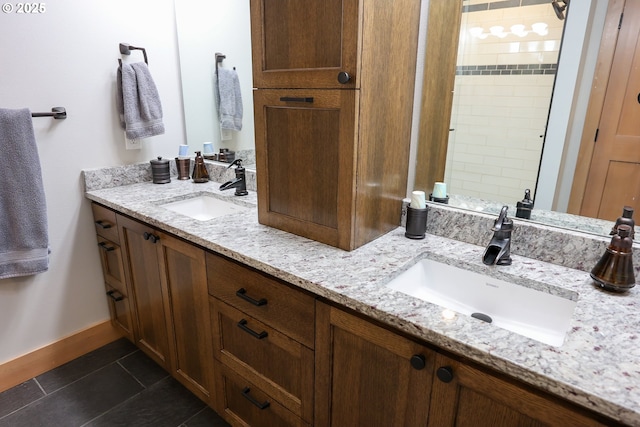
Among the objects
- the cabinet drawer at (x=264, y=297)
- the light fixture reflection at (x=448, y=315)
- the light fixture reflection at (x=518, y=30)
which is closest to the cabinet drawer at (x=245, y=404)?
the cabinet drawer at (x=264, y=297)

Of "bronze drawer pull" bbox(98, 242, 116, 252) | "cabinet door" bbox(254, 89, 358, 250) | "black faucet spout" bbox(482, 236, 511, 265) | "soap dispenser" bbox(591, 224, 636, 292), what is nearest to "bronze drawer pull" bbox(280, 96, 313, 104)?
"cabinet door" bbox(254, 89, 358, 250)

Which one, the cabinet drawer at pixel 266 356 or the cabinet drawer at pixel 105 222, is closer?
the cabinet drawer at pixel 266 356

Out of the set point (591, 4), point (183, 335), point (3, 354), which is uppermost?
point (591, 4)

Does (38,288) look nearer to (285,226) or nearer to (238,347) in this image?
(238,347)

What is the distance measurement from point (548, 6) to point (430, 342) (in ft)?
3.49

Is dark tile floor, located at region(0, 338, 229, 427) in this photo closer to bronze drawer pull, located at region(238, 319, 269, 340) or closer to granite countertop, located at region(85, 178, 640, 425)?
bronze drawer pull, located at region(238, 319, 269, 340)

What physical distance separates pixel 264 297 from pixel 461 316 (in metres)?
0.60

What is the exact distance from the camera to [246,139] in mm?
2125

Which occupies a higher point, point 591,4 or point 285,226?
point 591,4

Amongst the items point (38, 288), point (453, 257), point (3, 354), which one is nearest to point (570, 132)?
point (453, 257)

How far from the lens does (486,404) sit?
2.60ft

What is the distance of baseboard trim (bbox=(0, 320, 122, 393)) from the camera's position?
72.0 inches

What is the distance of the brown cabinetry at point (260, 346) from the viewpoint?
44.8 inches

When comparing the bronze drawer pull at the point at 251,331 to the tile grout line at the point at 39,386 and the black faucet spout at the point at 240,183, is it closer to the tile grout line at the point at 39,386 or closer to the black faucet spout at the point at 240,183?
the black faucet spout at the point at 240,183
